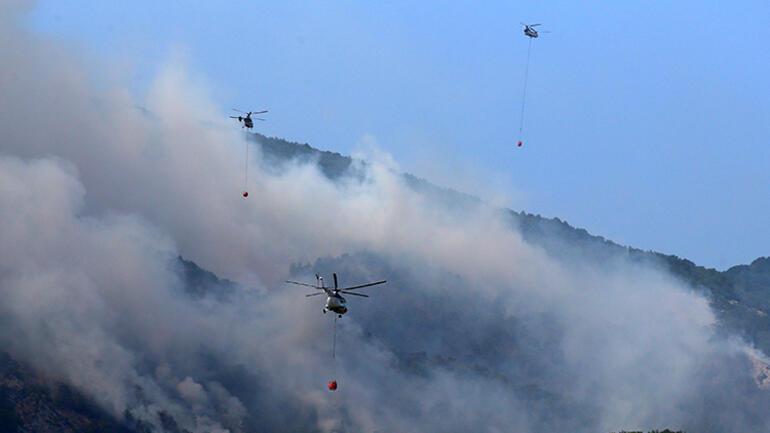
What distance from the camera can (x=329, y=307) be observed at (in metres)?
192
